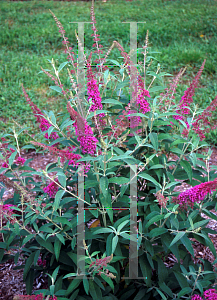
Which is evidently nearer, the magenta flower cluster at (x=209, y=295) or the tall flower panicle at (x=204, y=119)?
the magenta flower cluster at (x=209, y=295)

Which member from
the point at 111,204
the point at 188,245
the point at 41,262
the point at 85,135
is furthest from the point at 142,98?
the point at 41,262

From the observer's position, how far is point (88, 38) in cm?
773

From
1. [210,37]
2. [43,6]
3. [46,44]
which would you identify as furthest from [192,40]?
[43,6]

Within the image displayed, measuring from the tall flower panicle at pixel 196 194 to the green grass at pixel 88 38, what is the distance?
3488mm

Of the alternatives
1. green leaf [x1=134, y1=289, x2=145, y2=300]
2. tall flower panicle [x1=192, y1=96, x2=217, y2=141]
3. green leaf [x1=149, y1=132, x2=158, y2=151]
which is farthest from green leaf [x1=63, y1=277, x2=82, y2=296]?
tall flower panicle [x1=192, y1=96, x2=217, y2=141]

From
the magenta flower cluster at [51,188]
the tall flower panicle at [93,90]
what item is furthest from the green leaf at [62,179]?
the tall flower panicle at [93,90]

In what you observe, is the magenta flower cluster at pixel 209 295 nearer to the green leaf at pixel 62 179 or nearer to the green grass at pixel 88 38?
the green leaf at pixel 62 179

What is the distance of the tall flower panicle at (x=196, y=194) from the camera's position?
4.53 feet

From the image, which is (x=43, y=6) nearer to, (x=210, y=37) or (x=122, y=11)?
(x=122, y=11)

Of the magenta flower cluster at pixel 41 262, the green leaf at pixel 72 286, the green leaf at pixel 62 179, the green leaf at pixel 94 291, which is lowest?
the magenta flower cluster at pixel 41 262

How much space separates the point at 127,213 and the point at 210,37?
7.01 m

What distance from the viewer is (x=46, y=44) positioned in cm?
775

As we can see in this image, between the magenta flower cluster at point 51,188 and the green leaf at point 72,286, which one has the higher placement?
the magenta flower cluster at point 51,188

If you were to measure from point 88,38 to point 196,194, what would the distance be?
707 centimetres
